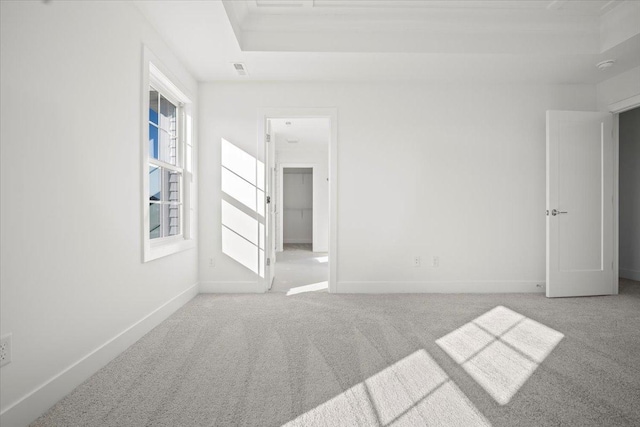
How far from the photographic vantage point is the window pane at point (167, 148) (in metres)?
3.47

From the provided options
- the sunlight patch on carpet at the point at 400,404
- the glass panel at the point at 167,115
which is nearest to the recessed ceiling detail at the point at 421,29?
the glass panel at the point at 167,115

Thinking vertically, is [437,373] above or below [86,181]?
below

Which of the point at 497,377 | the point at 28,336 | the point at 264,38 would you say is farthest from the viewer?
the point at 264,38

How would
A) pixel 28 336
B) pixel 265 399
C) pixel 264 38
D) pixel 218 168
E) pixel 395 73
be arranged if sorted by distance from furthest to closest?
pixel 218 168 → pixel 395 73 → pixel 264 38 → pixel 265 399 → pixel 28 336

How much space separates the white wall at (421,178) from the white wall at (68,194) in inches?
55.5

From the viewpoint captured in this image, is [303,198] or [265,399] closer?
[265,399]

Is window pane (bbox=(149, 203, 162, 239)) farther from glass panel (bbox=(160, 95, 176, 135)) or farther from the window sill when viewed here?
glass panel (bbox=(160, 95, 176, 135))

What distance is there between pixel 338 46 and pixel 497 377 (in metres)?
2.93

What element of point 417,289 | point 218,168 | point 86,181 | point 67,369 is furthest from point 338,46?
point 67,369

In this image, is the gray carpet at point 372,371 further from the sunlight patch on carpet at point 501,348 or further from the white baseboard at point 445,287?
the white baseboard at point 445,287

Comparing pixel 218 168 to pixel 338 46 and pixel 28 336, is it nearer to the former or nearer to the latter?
pixel 338 46

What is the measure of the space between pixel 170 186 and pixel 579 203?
175 inches

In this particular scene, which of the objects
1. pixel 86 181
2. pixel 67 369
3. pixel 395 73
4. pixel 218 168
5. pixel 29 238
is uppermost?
pixel 395 73

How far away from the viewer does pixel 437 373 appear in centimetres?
198
